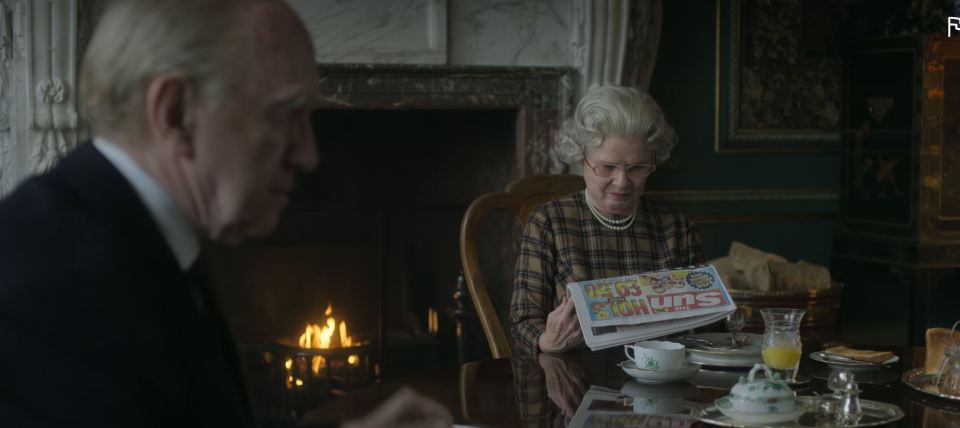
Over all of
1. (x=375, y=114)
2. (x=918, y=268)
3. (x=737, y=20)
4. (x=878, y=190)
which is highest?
(x=737, y=20)

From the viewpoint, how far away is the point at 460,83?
380 cm

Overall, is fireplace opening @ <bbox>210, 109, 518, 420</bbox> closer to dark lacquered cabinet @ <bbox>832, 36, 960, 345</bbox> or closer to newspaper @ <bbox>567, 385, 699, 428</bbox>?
dark lacquered cabinet @ <bbox>832, 36, 960, 345</bbox>

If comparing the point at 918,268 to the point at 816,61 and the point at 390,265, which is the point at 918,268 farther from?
the point at 390,265

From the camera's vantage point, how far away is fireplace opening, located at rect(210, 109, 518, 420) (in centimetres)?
408

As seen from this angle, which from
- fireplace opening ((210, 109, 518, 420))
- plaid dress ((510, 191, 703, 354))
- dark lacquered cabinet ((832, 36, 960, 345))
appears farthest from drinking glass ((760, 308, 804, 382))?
dark lacquered cabinet ((832, 36, 960, 345))

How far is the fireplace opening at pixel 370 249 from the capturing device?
4.08 m

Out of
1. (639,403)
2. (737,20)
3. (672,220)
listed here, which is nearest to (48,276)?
(639,403)

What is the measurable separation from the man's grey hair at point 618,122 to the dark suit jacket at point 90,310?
173 centimetres

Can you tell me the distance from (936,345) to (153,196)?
1500 millimetres

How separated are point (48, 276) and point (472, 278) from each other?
1.66m

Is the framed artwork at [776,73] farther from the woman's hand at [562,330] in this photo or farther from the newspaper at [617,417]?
Result: the newspaper at [617,417]

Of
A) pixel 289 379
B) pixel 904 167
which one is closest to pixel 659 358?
pixel 289 379

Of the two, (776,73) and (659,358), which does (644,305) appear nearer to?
(659,358)

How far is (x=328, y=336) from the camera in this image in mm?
4148
